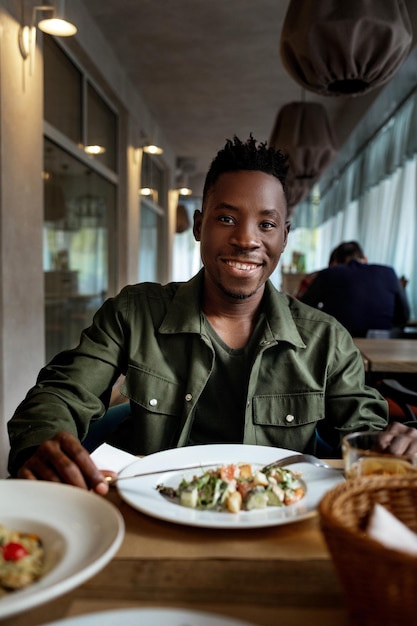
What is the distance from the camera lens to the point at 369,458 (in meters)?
0.83

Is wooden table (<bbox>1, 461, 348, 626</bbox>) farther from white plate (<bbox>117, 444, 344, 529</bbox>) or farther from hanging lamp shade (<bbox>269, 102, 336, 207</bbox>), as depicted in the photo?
hanging lamp shade (<bbox>269, 102, 336, 207</bbox>)

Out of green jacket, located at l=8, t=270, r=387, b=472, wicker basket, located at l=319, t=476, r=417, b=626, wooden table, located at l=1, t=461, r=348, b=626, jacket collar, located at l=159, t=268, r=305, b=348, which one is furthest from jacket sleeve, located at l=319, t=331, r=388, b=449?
wicker basket, located at l=319, t=476, r=417, b=626

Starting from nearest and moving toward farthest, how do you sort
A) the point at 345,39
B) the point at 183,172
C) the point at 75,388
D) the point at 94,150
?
the point at 75,388
the point at 345,39
the point at 94,150
the point at 183,172

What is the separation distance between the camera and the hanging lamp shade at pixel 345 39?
2168mm

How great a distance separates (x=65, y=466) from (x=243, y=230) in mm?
752

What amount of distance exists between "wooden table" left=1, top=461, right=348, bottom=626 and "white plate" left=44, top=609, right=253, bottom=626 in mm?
70

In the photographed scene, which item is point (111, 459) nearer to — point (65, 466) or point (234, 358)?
point (65, 466)

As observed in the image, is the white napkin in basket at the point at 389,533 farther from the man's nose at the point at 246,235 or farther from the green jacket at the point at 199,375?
the man's nose at the point at 246,235

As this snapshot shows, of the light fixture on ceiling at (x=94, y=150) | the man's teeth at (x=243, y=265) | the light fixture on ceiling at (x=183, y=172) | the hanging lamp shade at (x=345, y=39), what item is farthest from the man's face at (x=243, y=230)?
the light fixture on ceiling at (x=183, y=172)

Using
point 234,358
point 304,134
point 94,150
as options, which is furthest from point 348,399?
point 94,150

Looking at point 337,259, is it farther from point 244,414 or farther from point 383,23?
point 244,414

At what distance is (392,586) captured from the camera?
0.44 metres

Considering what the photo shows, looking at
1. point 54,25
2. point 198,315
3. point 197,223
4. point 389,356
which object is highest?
point 54,25

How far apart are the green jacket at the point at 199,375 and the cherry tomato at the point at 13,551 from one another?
627 millimetres
